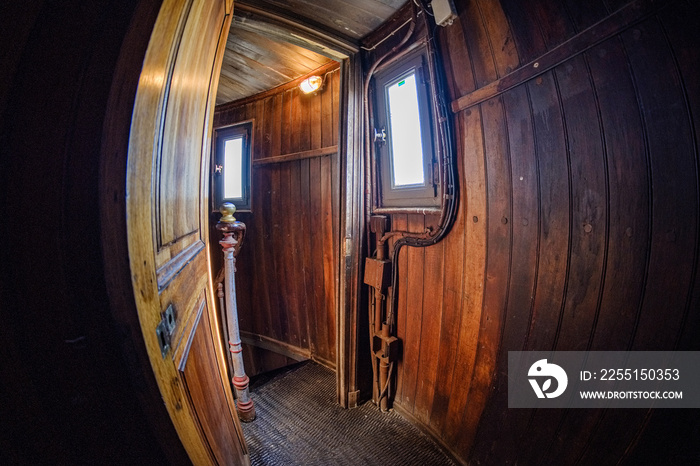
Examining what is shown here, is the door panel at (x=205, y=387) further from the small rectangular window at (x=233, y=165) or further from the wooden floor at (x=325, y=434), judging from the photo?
the small rectangular window at (x=233, y=165)

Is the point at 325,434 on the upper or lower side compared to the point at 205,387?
lower

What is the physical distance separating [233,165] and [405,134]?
2461mm

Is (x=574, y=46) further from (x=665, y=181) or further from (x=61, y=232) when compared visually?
(x=61, y=232)

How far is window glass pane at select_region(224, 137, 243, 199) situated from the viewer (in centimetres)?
357

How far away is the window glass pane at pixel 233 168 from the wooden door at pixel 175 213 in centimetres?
240

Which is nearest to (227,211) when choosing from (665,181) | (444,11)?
(444,11)

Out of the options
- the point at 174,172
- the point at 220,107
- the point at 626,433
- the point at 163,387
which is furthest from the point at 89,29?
the point at 220,107

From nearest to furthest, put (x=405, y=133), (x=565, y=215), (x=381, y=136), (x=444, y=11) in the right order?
(x=565, y=215)
(x=444, y=11)
(x=405, y=133)
(x=381, y=136)

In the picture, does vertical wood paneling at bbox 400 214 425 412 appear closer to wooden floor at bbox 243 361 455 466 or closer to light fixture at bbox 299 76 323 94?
wooden floor at bbox 243 361 455 466

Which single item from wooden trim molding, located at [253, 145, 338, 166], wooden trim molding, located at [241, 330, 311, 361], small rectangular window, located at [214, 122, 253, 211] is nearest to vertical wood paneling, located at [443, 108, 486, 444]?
wooden trim molding, located at [253, 145, 338, 166]

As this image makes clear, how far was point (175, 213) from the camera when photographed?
84 cm

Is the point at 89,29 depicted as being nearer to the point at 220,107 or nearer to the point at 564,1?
the point at 564,1

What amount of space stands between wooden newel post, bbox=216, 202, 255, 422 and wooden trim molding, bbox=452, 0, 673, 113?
5.87 feet

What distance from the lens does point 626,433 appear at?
41.0 inches
